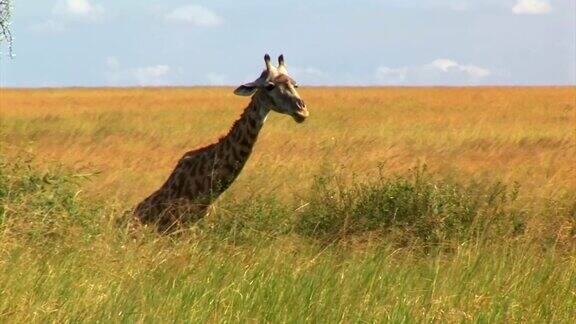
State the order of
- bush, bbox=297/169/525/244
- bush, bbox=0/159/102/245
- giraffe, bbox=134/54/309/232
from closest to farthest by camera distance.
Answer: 1. bush, bbox=0/159/102/245
2. giraffe, bbox=134/54/309/232
3. bush, bbox=297/169/525/244

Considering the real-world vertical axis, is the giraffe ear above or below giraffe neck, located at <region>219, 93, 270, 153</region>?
above

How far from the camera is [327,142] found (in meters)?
19.8

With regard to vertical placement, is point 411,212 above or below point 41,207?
below

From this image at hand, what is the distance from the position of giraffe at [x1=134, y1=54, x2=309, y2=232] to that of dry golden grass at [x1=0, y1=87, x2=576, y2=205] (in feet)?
3.13

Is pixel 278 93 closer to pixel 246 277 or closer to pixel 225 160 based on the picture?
pixel 225 160

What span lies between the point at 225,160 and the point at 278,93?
70 cm

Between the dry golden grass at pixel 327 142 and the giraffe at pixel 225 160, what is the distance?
3.13ft

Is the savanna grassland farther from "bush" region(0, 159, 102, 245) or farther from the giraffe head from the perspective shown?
the giraffe head

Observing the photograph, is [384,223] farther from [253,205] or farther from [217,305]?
[217,305]

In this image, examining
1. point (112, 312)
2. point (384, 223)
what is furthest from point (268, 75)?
point (112, 312)

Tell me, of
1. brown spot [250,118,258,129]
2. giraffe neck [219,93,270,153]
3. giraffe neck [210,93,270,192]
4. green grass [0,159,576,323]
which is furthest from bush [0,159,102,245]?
brown spot [250,118,258,129]

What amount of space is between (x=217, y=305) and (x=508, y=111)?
29370 mm

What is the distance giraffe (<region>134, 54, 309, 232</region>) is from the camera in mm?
8586

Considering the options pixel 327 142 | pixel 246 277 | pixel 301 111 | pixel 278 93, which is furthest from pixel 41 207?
pixel 327 142
